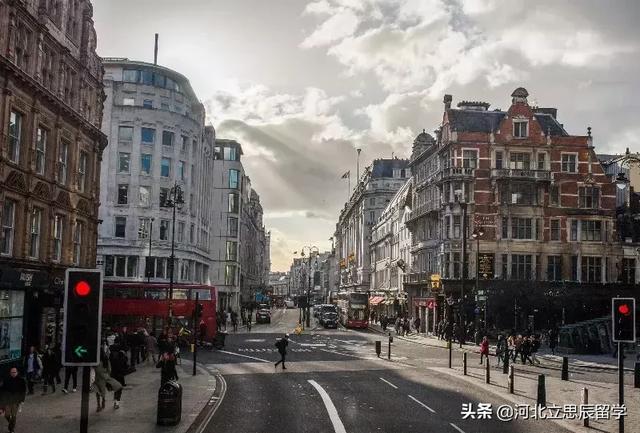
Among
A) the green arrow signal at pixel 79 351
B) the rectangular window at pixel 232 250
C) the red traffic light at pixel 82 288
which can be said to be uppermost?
the rectangular window at pixel 232 250

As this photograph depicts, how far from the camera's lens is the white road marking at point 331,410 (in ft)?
57.9

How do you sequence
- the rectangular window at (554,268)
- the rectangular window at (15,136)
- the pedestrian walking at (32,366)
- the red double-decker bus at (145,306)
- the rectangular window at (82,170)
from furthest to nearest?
1. the rectangular window at (554,268)
2. the red double-decker bus at (145,306)
3. the rectangular window at (82,170)
4. the rectangular window at (15,136)
5. the pedestrian walking at (32,366)

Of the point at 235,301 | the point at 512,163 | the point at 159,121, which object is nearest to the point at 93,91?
the point at 159,121

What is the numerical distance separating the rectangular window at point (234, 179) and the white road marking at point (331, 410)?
69258 mm

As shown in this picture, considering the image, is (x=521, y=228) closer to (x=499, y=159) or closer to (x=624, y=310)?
(x=499, y=159)

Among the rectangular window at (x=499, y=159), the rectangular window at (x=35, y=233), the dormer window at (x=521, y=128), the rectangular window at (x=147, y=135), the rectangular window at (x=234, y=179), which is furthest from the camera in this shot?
the rectangular window at (x=234, y=179)

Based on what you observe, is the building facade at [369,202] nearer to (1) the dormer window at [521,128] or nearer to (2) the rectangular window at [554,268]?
(2) the rectangular window at [554,268]

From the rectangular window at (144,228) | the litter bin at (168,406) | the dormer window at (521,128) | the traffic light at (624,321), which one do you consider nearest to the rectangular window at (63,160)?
the litter bin at (168,406)

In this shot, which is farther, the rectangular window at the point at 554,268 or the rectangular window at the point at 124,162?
the rectangular window at the point at 124,162

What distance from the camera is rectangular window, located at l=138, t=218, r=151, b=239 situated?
66062 mm

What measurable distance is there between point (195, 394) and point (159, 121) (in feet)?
159

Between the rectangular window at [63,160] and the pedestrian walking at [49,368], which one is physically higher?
the rectangular window at [63,160]

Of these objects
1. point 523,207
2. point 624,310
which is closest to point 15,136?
point 624,310

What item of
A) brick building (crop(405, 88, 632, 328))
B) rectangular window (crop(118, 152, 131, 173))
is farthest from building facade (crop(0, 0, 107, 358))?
brick building (crop(405, 88, 632, 328))
